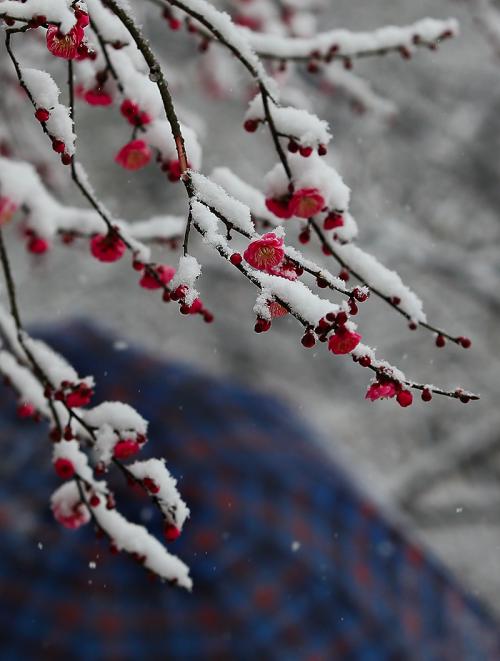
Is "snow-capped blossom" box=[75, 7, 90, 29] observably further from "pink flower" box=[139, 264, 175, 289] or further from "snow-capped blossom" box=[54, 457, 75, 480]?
"snow-capped blossom" box=[54, 457, 75, 480]

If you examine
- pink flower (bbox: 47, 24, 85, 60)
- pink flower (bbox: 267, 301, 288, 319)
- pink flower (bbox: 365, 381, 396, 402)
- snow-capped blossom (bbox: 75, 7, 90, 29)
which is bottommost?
pink flower (bbox: 267, 301, 288, 319)

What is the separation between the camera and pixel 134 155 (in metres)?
1.31

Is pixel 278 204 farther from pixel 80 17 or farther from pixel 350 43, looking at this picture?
pixel 350 43


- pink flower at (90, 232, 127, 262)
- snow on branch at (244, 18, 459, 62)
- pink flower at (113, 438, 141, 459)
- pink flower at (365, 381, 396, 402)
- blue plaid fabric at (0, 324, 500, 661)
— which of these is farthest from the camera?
blue plaid fabric at (0, 324, 500, 661)

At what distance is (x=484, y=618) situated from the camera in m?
3.15

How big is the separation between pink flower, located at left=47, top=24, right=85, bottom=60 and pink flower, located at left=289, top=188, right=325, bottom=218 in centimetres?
36

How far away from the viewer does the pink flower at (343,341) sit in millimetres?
975

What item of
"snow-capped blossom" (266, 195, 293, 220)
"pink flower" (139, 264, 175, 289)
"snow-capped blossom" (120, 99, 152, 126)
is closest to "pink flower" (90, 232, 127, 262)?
"pink flower" (139, 264, 175, 289)

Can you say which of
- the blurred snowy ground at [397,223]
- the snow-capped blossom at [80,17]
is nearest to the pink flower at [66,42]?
the snow-capped blossom at [80,17]

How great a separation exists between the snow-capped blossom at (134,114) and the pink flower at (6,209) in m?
0.49

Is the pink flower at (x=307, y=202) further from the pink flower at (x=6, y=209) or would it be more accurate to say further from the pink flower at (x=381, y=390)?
the pink flower at (x=6, y=209)

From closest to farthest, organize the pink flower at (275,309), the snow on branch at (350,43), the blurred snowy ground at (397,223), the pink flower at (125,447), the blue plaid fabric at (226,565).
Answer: the pink flower at (275,309) → the pink flower at (125,447) → the snow on branch at (350,43) → the blue plaid fabric at (226,565) → the blurred snowy ground at (397,223)

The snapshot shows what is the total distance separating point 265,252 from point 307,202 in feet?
0.57

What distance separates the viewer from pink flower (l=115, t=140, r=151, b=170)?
51.4 inches
